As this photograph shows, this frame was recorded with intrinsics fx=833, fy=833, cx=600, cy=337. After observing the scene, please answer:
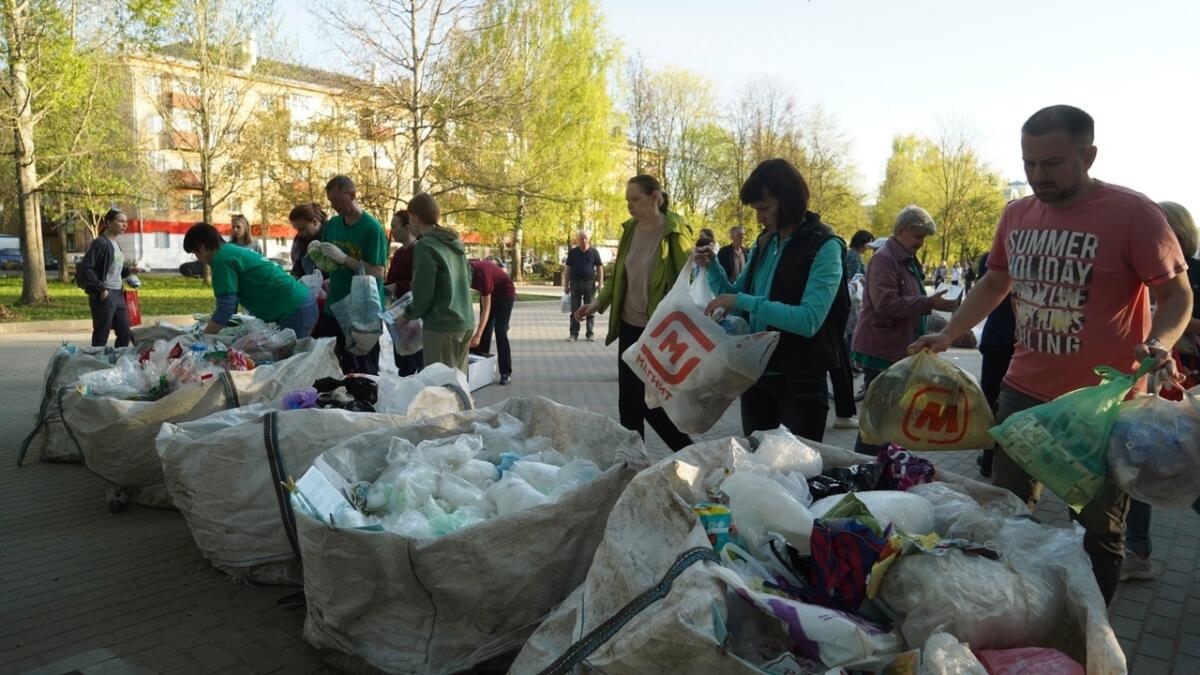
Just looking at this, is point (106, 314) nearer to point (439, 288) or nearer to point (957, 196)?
point (439, 288)

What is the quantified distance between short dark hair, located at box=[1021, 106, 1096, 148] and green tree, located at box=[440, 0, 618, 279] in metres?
19.4

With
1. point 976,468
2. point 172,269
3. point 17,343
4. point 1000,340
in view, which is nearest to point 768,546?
point 1000,340

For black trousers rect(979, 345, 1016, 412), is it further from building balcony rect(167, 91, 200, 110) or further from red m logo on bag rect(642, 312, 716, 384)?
building balcony rect(167, 91, 200, 110)

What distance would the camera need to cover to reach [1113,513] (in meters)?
2.61

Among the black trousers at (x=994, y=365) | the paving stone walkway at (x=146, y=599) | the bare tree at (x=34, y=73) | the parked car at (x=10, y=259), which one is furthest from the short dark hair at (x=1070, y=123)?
the parked car at (x=10, y=259)

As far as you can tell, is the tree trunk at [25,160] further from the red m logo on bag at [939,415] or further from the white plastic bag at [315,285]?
the red m logo on bag at [939,415]

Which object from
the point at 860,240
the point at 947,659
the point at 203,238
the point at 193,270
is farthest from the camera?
the point at 193,270

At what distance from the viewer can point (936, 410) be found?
304cm

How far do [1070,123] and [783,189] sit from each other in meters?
1.15

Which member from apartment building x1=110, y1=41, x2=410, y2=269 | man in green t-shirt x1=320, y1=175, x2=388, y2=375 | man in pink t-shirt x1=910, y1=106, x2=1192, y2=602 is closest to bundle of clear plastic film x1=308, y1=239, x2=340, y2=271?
man in green t-shirt x1=320, y1=175, x2=388, y2=375

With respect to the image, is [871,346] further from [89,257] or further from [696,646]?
[89,257]

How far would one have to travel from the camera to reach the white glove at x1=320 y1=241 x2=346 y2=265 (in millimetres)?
6102

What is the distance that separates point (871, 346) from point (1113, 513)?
101 inches

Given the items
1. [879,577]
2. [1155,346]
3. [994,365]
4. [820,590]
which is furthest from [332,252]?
[1155,346]
